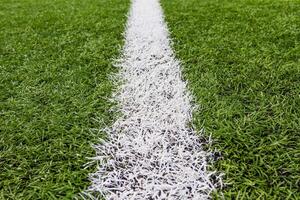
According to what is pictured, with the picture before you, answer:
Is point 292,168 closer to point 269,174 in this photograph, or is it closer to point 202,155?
point 269,174

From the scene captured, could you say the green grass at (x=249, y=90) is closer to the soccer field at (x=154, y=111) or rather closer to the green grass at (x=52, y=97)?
the soccer field at (x=154, y=111)

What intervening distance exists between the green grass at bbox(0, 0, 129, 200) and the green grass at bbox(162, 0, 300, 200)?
69 centimetres

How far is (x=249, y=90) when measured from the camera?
8.80 ft

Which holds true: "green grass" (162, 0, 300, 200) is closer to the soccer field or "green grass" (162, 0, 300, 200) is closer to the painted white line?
the soccer field

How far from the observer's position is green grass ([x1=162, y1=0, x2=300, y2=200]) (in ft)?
6.23

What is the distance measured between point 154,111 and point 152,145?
0.43 metres

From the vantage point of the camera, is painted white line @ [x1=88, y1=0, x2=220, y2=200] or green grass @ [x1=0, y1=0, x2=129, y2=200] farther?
green grass @ [x1=0, y1=0, x2=129, y2=200]

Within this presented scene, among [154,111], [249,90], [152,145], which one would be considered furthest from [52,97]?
[249,90]

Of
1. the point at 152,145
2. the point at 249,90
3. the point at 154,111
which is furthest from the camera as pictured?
the point at 249,90

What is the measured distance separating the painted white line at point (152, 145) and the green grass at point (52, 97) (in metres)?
0.13

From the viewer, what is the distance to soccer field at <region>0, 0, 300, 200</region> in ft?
6.23

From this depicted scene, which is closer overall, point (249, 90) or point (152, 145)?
point (152, 145)

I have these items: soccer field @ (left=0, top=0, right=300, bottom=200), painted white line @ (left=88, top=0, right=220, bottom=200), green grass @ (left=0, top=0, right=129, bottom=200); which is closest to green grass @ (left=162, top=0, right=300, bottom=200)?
soccer field @ (left=0, top=0, right=300, bottom=200)

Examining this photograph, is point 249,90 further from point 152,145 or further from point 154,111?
point 152,145
